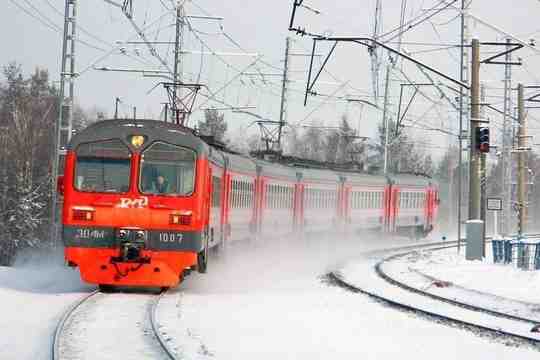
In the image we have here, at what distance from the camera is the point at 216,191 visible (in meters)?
17.1

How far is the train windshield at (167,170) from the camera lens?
1498cm

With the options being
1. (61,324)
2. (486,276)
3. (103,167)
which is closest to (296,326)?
(61,324)

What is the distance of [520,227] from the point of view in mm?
30281

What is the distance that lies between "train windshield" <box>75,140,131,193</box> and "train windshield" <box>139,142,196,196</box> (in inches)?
12.3

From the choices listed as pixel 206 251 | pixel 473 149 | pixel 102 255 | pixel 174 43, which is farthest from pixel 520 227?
pixel 102 255

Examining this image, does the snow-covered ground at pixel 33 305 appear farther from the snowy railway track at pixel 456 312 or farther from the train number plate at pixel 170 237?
the snowy railway track at pixel 456 312

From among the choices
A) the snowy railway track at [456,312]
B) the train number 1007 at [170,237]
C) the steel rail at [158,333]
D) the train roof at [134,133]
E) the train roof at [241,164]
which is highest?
the train roof at [134,133]

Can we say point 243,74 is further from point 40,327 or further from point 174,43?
point 40,327

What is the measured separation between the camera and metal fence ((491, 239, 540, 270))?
2194 cm

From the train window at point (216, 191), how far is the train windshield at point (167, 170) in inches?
59.0

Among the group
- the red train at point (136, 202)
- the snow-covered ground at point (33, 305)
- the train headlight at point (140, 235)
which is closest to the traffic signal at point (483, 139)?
the red train at point (136, 202)

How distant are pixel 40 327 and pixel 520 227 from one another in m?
21.9

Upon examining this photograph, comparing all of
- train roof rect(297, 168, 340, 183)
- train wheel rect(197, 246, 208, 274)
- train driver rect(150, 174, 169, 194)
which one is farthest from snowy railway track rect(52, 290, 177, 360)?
train roof rect(297, 168, 340, 183)

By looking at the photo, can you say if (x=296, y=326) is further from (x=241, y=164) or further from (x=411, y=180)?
(x=411, y=180)
